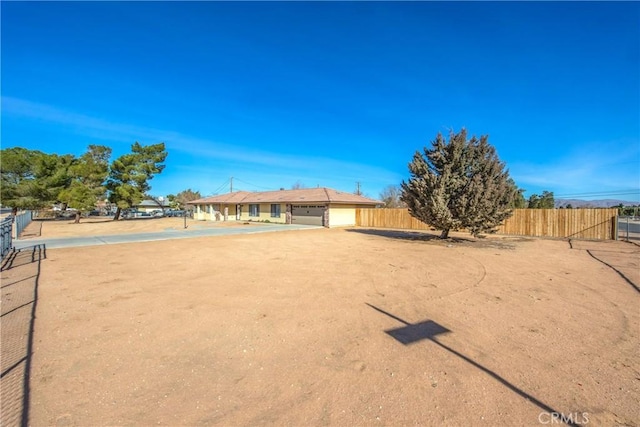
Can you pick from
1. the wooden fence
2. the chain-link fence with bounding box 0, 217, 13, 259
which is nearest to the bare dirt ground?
the chain-link fence with bounding box 0, 217, 13, 259

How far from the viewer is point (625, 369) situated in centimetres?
358

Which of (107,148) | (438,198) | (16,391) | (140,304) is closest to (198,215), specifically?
(107,148)

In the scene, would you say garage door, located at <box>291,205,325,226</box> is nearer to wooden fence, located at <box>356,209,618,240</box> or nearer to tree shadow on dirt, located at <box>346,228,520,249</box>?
tree shadow on dirt, located at <box>346,228,520,249</box>

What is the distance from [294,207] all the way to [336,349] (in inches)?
1130

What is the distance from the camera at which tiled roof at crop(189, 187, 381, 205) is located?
1199 inches

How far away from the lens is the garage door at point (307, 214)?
29.6 meters

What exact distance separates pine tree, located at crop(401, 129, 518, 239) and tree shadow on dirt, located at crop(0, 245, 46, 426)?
14319 millimetres

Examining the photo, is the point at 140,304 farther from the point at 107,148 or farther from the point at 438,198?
the point at 107,148

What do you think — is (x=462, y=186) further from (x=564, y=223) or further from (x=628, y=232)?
(x=628, y=232)

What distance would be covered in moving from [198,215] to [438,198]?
128 ft

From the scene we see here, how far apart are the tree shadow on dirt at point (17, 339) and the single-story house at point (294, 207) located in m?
22.2

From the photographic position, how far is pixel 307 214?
31094 mm

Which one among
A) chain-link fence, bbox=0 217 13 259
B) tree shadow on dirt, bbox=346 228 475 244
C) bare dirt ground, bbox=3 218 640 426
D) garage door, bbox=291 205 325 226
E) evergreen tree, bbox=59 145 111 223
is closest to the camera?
bare dirt ground, bbox=3 218 640 426

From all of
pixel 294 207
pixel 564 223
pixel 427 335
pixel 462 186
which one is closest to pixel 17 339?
pixel 427 335
